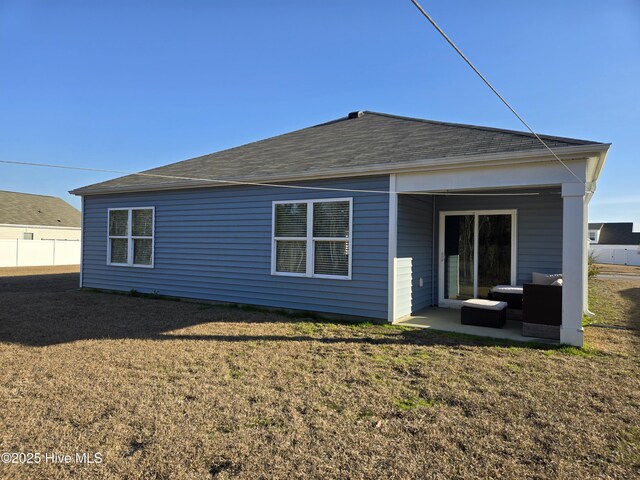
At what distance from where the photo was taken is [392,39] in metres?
5.39

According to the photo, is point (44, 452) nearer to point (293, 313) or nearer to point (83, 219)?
point (293, 313)

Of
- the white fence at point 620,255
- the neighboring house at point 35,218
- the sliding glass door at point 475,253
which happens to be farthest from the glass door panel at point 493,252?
the white fence at point 620,255

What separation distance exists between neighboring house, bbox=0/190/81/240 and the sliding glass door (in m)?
27.9

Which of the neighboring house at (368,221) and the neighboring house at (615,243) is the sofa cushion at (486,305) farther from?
the neighboring house at (615,243)

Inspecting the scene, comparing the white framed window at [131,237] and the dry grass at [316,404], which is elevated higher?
the white framed window at [131,237]

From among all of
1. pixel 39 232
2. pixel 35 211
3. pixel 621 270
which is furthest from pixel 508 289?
pixel 35 211

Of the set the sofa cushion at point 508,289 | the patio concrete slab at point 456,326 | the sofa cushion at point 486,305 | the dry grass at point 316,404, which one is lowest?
the dry grass at point 316,404

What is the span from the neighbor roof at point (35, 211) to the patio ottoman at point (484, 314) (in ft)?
94.6

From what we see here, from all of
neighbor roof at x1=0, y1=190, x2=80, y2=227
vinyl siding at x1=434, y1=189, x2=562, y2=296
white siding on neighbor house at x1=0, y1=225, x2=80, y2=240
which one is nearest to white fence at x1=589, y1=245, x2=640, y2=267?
vinyl siding at x1=434, y1=189, x2=562, y2=296

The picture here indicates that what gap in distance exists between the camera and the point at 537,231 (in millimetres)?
7488

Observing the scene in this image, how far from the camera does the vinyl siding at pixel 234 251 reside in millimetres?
6793

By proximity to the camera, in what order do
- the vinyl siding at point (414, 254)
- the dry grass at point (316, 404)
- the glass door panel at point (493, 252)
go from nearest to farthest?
the dry grass at point (316, 404), the vinyl siding at point (414, 254), the glass door panel at point (493, 252)

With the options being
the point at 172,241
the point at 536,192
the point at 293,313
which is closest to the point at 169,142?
the point at 172,241

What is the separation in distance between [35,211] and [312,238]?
2883cm
